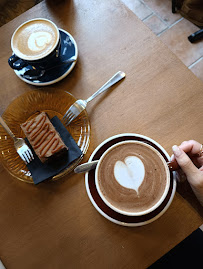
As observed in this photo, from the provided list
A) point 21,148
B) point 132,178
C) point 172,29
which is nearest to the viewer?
point 132,178

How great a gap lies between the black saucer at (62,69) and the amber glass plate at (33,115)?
0.04 metres

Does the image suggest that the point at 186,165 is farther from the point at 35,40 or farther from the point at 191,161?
the point at 35,40

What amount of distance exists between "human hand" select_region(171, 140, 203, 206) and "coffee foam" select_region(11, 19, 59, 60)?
54cm

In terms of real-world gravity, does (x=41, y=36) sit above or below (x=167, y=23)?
above

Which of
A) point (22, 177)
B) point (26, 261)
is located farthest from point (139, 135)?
point (26, 261)

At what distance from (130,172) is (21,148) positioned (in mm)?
374

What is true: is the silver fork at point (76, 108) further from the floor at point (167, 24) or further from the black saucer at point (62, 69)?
the floor at point (167, 24)

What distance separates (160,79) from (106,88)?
0.20 m

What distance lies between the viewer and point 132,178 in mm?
730

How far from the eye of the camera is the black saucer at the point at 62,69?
917 millimetres

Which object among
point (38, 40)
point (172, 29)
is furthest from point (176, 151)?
point (172, 29)

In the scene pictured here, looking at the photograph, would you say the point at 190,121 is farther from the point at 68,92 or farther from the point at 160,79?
the point at 68,92

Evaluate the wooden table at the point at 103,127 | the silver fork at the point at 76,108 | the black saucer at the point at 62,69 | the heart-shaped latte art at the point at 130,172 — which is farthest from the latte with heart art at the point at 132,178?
the black saucer at the point at 62,69

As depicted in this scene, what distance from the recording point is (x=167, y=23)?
1.87 m
